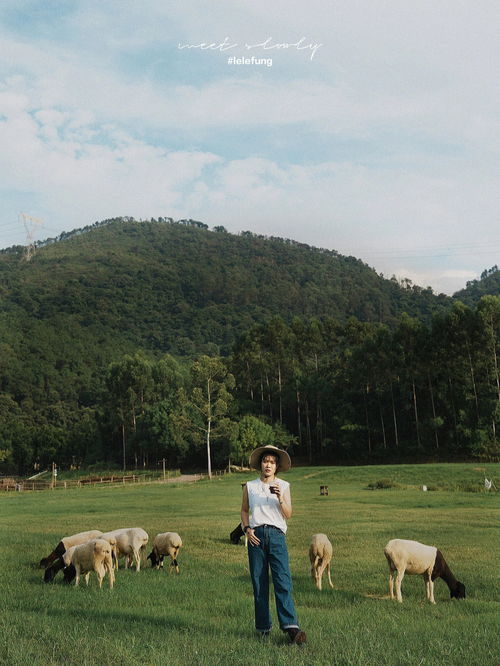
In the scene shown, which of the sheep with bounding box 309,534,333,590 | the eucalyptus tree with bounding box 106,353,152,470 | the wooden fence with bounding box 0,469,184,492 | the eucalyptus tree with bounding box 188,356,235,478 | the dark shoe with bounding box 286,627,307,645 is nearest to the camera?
the dark shoe with bounding box 286,627,307,645

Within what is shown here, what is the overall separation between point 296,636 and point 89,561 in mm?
5614

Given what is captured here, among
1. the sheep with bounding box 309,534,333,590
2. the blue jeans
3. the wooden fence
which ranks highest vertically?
the blue jeans

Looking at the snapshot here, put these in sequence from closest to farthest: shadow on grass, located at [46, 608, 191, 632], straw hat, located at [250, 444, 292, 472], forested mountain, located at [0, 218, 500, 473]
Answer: straw hat, located at [250, 444, 292, 472], shadow on grass, located at [46, 608, 191, 632], forested mountain, located at [0, 218, 500, 473]

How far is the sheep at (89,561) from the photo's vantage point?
1102 centimetres

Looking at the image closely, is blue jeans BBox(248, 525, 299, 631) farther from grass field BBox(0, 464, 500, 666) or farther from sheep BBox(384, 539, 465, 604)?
sheep BBox(384, 539, 465, 604)

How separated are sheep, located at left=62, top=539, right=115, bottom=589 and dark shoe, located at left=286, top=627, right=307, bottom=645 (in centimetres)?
483

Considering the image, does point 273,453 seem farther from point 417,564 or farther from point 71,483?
point 71,483

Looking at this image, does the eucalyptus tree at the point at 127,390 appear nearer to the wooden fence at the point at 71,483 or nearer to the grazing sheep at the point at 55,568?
the wooden fence at the point at 71,483

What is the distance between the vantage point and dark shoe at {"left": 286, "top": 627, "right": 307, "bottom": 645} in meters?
7.01

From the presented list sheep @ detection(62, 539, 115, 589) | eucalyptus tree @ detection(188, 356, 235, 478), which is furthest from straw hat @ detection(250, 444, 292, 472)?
eucalyptus tree @ detection(188, 356, 235, 478)

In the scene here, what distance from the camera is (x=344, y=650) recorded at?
674 cm

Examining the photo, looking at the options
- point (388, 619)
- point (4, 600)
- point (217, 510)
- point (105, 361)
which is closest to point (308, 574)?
point (388, 619)

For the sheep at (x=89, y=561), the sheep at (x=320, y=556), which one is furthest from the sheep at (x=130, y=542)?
the sheep at (x=320, y=556)

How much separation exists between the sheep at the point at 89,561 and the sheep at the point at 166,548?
181cm
